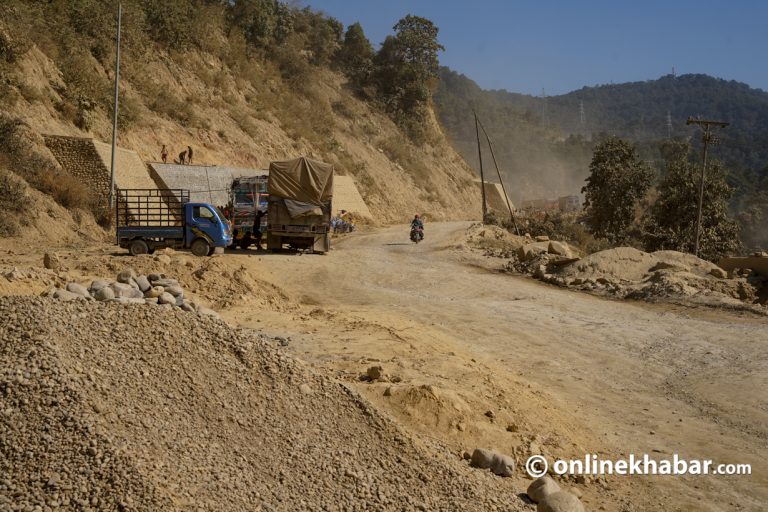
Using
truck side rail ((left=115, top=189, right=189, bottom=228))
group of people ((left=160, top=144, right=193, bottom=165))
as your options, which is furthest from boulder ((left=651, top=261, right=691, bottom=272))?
group of people ((left=160, top=144, right=193, bottom=165))

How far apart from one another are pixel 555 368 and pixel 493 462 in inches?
201

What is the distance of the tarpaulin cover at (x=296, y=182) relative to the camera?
24672 mm

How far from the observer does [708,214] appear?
35344mm

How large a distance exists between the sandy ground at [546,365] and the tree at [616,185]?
896 inches

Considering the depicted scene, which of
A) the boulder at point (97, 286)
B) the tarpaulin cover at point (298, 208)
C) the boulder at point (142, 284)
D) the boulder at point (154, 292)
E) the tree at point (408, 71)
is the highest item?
the tree at point (408, 71)

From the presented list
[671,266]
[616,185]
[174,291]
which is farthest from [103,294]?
[616,185]

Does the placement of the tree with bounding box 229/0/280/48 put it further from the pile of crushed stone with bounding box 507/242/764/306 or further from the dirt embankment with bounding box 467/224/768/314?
the pile of crushed stone with bounding box 507/242/764/306

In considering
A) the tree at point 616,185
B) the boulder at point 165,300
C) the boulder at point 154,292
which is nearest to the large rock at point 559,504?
the boulder at point 165,300

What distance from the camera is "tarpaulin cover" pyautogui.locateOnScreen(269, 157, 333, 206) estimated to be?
2467 centimetres

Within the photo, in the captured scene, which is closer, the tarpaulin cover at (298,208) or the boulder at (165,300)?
the boulder at (165,300)

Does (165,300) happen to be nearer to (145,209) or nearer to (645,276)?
(145,209)

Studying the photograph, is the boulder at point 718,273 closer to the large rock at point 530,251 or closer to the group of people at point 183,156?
the large rock at point 530,251

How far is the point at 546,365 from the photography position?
12.4 meters

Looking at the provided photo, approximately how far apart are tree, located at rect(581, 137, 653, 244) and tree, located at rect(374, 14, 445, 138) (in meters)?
23.1
